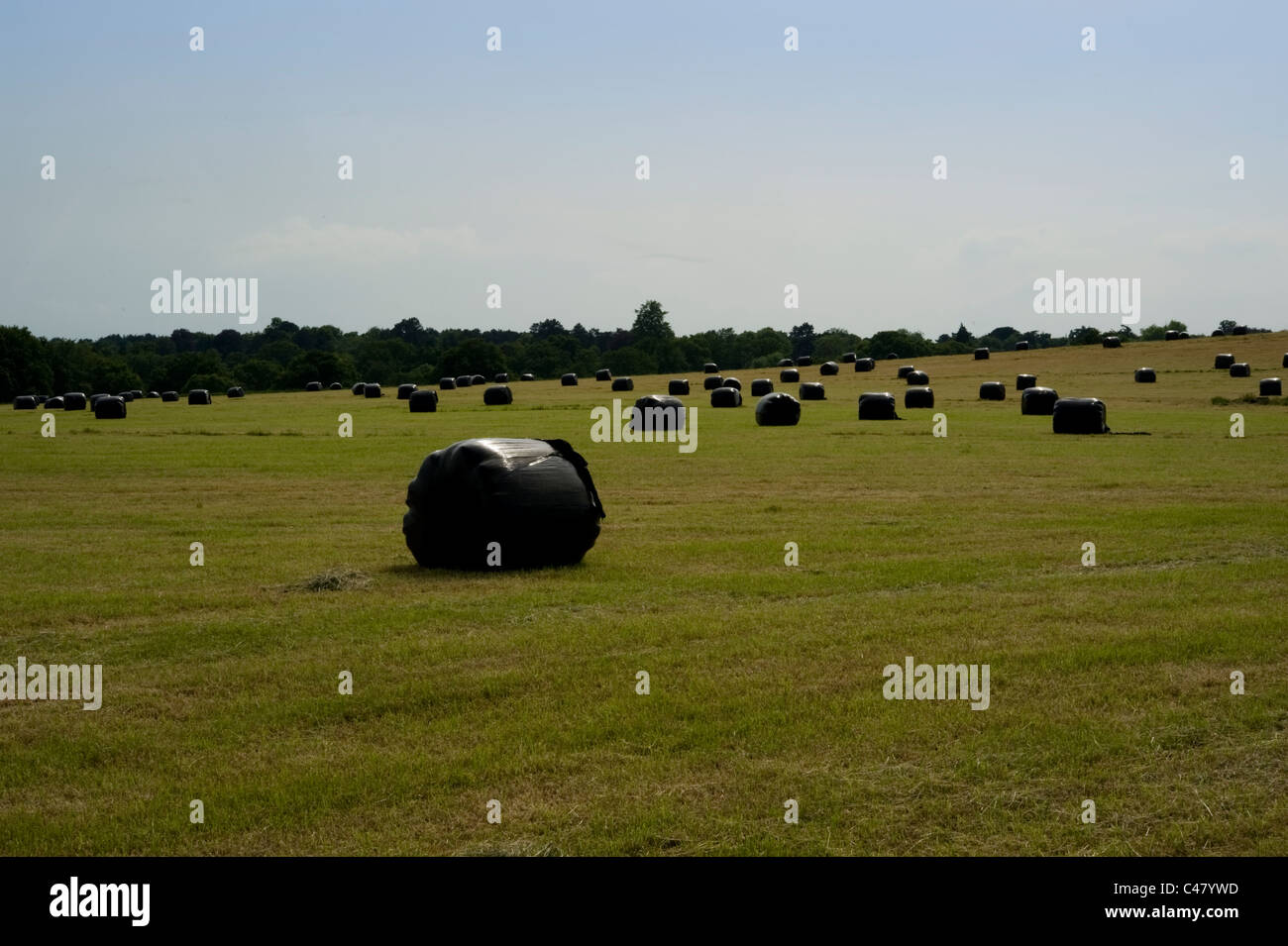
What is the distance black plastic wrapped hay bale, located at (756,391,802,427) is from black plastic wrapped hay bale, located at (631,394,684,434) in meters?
3.51

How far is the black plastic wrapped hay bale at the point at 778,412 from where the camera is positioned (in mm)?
45156

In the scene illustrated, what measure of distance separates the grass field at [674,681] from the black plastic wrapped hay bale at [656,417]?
1925 cm

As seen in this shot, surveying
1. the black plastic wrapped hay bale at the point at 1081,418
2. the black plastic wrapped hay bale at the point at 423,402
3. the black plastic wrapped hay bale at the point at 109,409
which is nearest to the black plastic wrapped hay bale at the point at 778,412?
the black plastic wrapped hay bale at the point at 1081,418

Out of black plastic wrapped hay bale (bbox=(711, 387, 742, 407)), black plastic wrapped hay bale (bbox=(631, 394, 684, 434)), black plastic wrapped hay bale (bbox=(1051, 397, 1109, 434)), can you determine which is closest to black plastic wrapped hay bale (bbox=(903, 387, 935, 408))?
black plastic wrapped hay bale (bbox=(711, 387, 742, 407))

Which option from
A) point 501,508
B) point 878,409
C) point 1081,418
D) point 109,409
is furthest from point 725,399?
point 501,508

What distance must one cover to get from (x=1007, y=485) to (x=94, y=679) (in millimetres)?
18210

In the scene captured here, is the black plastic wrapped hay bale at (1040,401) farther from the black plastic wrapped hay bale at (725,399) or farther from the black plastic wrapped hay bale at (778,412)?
the black plastic wrapped hay bale at (725,399)

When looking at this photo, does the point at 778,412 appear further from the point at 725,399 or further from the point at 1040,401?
the point at 725,399

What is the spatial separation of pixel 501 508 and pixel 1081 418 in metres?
26.9

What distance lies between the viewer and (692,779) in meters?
8.04

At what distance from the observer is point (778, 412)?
148ft

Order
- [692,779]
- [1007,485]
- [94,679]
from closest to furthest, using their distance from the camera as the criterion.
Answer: [692,779]
[94,679]
[1007,485]
